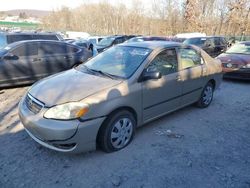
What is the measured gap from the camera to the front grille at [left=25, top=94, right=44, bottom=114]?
11.2 ft

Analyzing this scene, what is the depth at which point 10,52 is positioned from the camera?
23.1 feet

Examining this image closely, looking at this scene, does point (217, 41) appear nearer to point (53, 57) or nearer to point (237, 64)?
point (237, 64)

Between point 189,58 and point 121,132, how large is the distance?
2.27m

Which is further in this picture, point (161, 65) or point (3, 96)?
point (3, 96)

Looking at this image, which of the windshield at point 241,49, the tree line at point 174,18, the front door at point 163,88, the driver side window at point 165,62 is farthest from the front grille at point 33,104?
the tree line at point 174,18

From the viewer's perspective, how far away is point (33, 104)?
140 inches

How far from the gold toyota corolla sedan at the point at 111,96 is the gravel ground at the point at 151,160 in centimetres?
27

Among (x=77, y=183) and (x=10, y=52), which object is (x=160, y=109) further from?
(x=10, y=52)

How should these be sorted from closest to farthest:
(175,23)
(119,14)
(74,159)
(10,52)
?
(74,159)
(10,52)
(175,23)
(119,14)

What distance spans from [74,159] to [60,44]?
218 inches

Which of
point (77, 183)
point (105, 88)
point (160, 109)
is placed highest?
point (105, 88)

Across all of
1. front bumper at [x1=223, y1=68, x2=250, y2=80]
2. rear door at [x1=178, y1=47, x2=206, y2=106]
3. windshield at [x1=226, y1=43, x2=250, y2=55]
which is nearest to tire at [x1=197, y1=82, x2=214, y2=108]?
rear door at [x1=178, y1=47, x2=206, y2=106]

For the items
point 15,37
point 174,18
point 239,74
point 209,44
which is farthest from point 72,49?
point 174,18

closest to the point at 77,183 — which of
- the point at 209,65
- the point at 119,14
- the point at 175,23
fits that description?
the point at 209,65
